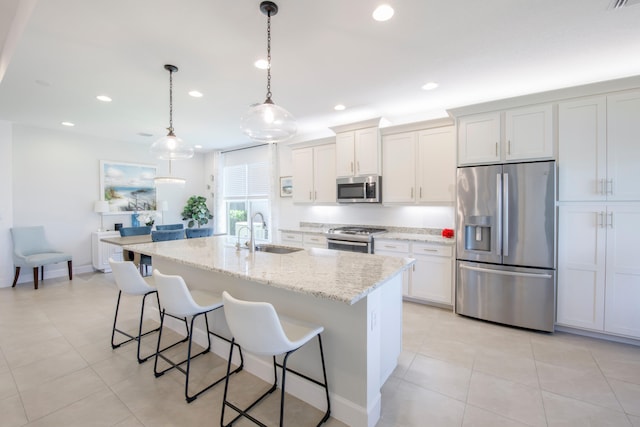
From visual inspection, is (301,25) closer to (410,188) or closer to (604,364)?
(410,188)

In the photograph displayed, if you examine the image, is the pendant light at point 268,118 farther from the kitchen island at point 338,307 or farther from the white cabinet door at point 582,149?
the white cabinet door at point 582,149

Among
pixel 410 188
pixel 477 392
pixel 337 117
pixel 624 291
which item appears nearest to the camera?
pixel 477 392

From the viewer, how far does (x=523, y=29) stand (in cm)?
226

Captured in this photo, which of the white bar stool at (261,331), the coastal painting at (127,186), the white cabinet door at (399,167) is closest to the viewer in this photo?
the white bar stool at (261,331)

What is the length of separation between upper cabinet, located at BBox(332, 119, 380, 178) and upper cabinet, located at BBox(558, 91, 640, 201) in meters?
2.15

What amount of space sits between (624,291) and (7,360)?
225 inches

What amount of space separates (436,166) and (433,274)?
1454 millimetres

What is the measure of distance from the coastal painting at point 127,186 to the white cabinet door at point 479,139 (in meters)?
6.24

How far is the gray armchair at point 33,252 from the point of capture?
4527mm

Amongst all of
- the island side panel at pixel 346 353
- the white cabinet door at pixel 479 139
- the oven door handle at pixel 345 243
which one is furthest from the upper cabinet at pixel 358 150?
the island side panel at pixel 346 353

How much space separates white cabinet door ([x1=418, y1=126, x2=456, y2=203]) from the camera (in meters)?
3.77

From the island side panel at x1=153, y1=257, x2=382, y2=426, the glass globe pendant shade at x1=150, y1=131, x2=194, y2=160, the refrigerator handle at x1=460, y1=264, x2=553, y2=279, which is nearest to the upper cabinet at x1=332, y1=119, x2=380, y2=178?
the refrigerator handle at x1=460, y1=264, x2=553, y2=279

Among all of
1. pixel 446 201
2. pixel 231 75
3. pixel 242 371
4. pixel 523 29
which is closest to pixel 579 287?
pixel 446 201

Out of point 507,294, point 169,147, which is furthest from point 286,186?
point 507,294
